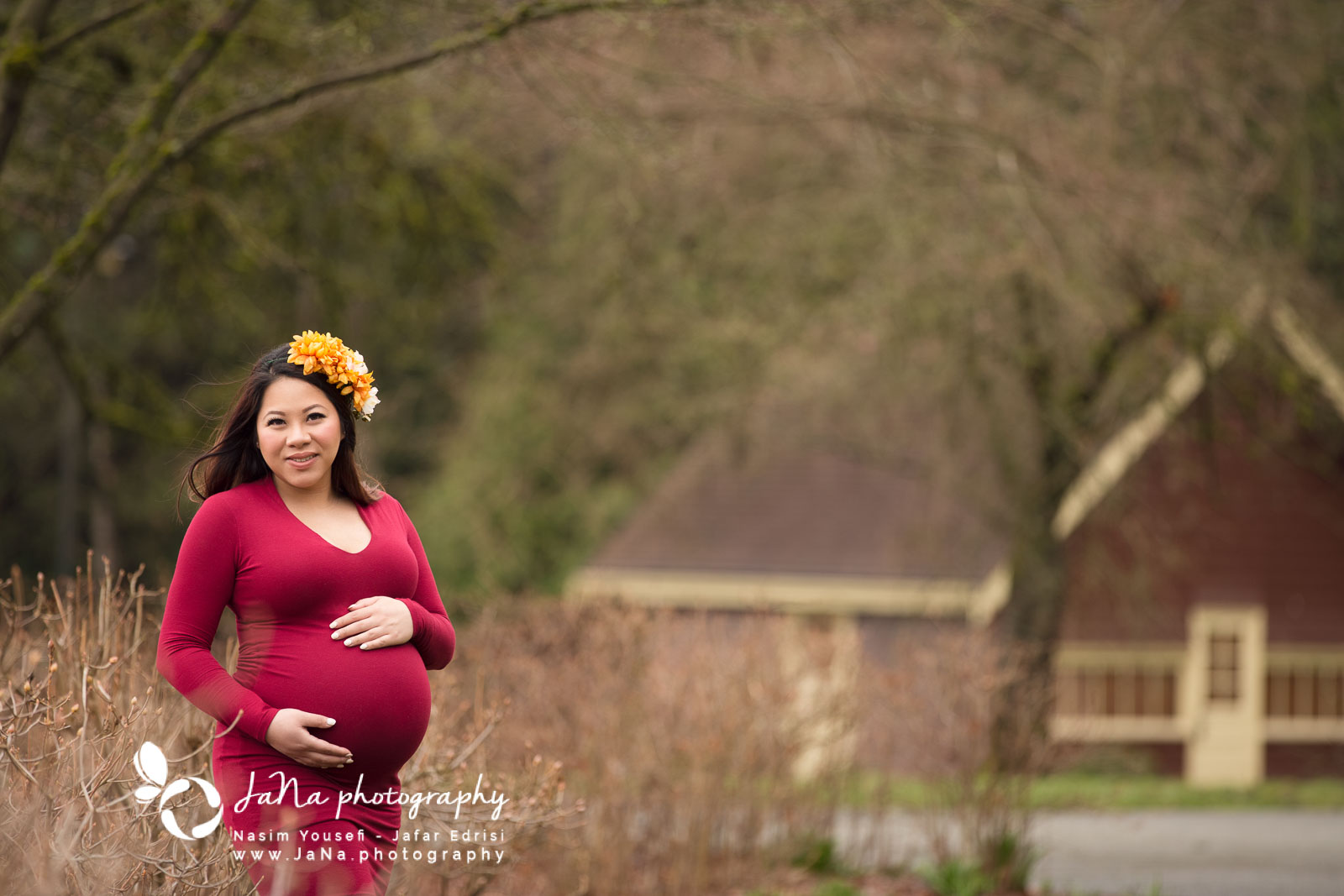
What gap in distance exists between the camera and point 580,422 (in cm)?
1831

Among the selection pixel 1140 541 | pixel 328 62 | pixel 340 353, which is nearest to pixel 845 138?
pixel 1140 541

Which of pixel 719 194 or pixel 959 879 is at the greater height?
pixel 719 194

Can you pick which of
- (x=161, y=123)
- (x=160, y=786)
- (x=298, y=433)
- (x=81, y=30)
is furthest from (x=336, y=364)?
(x=81, y=30)

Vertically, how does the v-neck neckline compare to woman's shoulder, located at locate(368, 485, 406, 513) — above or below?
below

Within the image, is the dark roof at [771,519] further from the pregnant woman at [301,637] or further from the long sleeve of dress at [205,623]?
the long sleeve of dress at [205,623]

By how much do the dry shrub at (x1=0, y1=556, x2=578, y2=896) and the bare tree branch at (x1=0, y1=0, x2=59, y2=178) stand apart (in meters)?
2.78

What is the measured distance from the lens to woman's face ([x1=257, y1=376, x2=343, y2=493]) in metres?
3.14

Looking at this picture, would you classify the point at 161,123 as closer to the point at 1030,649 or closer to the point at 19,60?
the point at 19,60

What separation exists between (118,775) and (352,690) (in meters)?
0.63

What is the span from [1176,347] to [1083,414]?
3.47 feet

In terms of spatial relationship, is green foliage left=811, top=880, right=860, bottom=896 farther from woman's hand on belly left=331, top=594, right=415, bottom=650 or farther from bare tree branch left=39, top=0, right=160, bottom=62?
bare tree branch left=39, top=0, right=160, bottom=62

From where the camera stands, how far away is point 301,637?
3043mm

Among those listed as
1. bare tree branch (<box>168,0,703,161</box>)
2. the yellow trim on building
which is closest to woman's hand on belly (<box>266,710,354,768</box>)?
bare tree branch (<box>168,0,703,161</box>)

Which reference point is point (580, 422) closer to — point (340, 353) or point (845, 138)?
point (845, 138)
